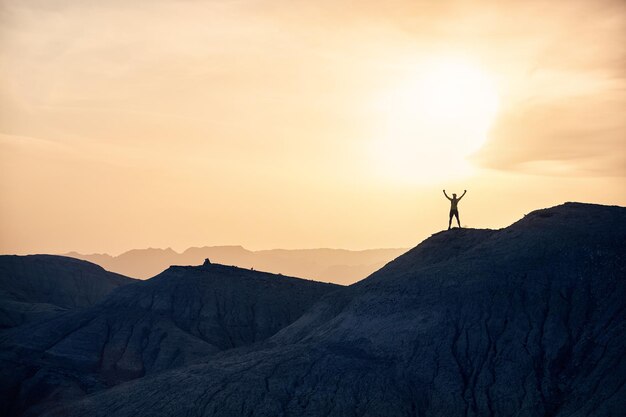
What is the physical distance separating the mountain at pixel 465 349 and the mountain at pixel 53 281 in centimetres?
6756

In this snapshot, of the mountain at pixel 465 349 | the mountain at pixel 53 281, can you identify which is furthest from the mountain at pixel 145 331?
the mountain at pixel 53 281

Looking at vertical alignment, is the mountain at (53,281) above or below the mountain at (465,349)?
above

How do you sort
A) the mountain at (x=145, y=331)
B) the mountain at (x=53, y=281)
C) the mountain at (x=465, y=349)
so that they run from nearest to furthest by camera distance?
the mountain at (x=465, y=349) < the mountain at (x=145, y=331) < the mountain at (x=53, y=281)

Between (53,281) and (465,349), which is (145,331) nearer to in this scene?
(465,349)

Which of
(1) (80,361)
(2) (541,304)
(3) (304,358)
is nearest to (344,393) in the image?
(3) (304,358)

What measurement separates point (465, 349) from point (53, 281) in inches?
3919

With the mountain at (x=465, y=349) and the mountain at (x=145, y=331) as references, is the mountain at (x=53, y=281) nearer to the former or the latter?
the mountain at (x=145, y=331)

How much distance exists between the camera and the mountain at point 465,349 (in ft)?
174

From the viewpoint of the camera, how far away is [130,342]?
88.7 metres

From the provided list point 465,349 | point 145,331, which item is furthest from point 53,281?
point 465,349

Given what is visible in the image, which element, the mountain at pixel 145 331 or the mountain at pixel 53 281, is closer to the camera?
the mountain at pixel 145 331

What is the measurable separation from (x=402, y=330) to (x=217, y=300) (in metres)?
43.4

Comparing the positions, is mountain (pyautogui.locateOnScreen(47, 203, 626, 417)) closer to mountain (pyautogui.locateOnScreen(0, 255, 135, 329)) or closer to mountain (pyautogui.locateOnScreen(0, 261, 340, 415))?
mountain (pyautogui.locateOnScreen(0, 261, 340, 415))

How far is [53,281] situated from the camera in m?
137
